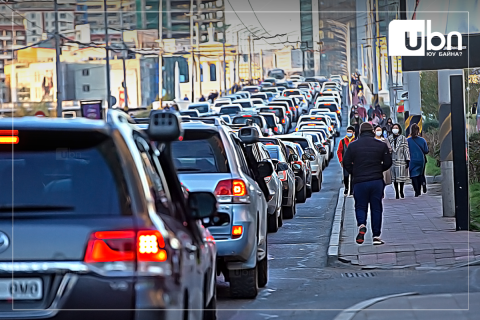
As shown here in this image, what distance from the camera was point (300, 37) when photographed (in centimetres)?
4184

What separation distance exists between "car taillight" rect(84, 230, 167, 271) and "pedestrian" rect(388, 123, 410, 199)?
1817cm

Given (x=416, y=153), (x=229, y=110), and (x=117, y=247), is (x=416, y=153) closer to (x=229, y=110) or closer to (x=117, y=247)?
(x=117, y=247)

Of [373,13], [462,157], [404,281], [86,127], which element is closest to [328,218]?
[462,157]

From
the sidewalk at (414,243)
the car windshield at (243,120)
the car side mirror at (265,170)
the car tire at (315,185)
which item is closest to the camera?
the car side mirror at (265,170)

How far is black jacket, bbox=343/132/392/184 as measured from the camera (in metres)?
13.6

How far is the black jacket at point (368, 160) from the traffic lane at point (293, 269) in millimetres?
1102

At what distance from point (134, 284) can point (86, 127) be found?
30.5 inches

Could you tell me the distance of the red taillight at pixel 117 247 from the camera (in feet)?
14.0

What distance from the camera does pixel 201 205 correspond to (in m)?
5.73

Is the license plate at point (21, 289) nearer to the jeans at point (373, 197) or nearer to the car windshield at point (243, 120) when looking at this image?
the jeans at point (373, 197)

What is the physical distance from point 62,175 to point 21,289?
0.52 m

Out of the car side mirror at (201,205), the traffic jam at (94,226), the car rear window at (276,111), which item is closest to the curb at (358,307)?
the car side mirror at (201,205)

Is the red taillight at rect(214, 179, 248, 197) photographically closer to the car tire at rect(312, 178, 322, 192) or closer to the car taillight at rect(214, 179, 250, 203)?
the car taillight at rect(214, 179, 250, 203)

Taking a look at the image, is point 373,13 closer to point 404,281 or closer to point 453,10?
point 453,10
